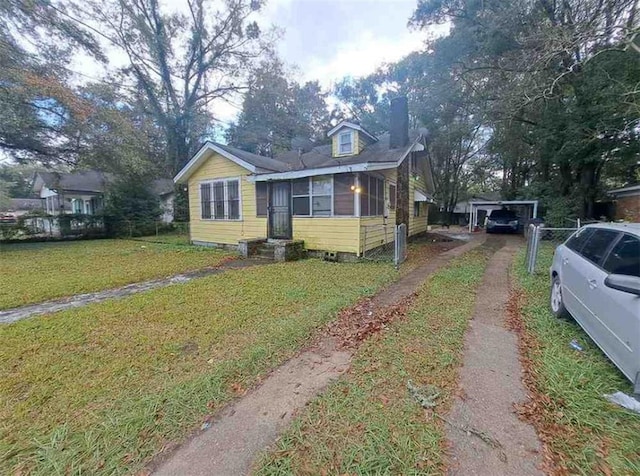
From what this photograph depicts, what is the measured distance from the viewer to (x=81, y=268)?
7781 millimetres

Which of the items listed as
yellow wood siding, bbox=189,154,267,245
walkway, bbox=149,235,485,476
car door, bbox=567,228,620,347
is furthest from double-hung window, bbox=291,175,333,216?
car door, bbox=567,228,620,347

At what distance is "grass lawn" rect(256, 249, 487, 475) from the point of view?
1.85 metres

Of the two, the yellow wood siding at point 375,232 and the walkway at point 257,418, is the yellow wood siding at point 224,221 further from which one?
the walkway at point 257,418

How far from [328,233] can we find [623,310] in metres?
6.88

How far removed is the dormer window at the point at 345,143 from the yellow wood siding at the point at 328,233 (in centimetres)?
356

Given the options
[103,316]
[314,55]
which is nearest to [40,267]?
[103,316]

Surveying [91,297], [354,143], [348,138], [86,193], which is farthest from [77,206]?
[354,143]

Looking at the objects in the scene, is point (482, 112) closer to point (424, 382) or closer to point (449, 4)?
point (449, 4)

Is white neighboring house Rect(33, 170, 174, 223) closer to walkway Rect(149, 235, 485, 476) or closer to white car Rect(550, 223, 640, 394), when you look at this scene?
walkway Rect(149, 235, 485, 476)

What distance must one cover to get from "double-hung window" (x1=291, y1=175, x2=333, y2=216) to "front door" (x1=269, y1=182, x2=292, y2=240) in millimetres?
294

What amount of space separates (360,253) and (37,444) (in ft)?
24.1

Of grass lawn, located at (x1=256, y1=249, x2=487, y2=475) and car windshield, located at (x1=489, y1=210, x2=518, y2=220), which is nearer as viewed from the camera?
grass lawn, located at (x1=256, y1=249, x2=487, y2=475)

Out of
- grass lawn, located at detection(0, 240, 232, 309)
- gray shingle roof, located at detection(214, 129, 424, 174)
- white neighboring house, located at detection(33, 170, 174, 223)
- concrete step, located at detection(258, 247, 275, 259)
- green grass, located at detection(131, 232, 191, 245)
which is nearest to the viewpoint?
grass lawn, located at detection(0, 240, 232, 309)

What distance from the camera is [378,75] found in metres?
26.6
